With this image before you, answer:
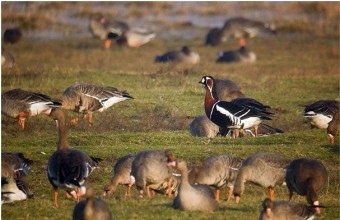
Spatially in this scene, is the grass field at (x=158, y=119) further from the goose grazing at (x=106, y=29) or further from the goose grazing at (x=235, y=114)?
the goose grazing at (x=106, y=29)

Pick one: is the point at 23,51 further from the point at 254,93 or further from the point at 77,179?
the point at 77,179

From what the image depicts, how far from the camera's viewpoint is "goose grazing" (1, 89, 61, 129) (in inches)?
644

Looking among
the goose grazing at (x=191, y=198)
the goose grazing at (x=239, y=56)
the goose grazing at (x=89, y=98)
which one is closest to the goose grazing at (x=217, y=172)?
the goose grazing at (x=191, y=198)

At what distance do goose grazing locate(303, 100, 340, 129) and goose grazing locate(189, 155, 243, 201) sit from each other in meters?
4.49

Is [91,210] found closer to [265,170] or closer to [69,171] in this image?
[69,171]

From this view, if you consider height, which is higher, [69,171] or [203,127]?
[69,171]

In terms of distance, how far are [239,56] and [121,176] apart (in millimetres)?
15790

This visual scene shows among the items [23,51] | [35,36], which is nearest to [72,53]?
[23,51]

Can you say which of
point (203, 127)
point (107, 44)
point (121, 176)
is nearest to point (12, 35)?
point (107, 44)

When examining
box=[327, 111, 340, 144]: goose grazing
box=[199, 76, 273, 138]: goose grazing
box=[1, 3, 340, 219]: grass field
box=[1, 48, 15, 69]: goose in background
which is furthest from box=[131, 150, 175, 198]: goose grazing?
box=[1, 48, 15, 69]: goose in background

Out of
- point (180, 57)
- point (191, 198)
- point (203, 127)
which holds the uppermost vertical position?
point (191, 198)

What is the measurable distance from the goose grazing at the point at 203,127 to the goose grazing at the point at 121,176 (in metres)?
3.92

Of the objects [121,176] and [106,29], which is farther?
[106,29]

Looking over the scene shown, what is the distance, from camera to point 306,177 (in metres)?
11.3
